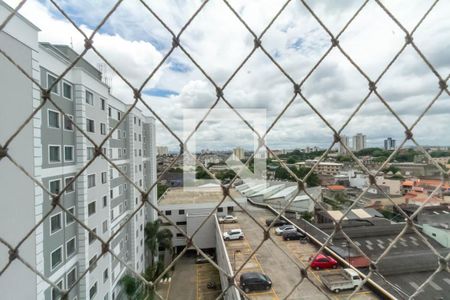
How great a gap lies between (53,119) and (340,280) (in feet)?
16.6

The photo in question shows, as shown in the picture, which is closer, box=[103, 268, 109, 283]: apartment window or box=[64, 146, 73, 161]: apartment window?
box=[64, 146, 73, 161]: apartment window

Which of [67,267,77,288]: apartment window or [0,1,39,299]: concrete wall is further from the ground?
[0,1,39,299]: concrete wall

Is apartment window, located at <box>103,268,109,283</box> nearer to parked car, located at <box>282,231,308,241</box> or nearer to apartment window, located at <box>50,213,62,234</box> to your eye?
apartment window, located at <box>50,213,62,234</box>

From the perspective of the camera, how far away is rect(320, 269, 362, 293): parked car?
3.61 meters

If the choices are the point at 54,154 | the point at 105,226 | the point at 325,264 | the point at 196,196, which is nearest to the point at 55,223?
the point at 54,154

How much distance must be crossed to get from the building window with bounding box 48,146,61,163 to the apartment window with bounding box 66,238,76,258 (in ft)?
4.70

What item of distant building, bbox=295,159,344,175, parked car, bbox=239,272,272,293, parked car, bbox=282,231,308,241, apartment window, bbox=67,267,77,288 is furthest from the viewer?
parked car, bbox=282,231,308,241

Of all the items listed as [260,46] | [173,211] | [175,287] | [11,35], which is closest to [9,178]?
[11,35]

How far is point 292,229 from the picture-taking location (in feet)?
19.3

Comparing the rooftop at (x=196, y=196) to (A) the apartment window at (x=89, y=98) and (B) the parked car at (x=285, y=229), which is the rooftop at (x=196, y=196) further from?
(A) the apartment window at (x=89, y=98)

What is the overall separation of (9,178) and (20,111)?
70 cm

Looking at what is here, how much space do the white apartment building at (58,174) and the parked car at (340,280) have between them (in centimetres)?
321

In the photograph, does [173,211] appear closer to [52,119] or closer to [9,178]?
[52,119]

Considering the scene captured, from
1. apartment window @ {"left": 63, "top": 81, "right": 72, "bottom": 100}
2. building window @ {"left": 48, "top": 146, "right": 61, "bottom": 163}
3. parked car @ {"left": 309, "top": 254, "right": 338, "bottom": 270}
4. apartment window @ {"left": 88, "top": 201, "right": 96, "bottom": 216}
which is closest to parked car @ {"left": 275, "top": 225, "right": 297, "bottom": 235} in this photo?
parked car @ {"left": 309, "top": 254, "right": 338, "bottom": 270}
